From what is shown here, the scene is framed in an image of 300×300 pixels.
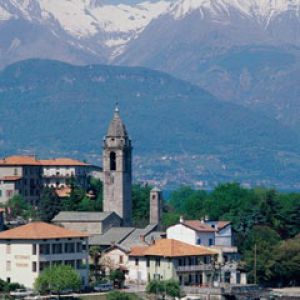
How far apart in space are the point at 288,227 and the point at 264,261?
13.1m

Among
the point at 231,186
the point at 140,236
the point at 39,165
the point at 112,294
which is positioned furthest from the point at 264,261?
the point at 39,165

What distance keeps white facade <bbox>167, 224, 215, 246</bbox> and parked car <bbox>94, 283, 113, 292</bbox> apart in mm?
9312

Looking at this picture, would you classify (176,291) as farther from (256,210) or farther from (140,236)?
(256,210)

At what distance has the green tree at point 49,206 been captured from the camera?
4742 inches

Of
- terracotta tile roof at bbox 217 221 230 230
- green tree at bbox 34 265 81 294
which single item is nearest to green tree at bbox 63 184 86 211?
terracotta tile roof at bbox 217 221 230 230

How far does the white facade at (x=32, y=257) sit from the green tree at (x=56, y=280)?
2.24m

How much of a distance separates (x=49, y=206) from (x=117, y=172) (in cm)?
Answer: 562

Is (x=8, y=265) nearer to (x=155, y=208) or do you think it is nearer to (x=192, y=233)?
(x=192, y=233)

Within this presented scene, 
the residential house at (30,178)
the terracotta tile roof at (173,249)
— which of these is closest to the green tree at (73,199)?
the residential house at (30,178)

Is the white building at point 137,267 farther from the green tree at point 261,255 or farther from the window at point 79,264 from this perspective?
the green tree at point 261,255

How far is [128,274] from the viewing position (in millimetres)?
100562

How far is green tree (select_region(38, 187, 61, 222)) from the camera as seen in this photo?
12044 centimetres

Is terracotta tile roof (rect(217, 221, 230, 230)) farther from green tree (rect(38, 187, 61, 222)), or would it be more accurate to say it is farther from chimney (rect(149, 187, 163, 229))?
green tree (rect(38, 187, 61, 222))

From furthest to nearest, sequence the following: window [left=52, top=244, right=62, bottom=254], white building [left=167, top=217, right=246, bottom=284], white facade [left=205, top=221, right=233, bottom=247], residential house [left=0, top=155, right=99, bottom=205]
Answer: residential house [left=0, top=155, right=99, bottom=205] < white facade [left=205, top=221, right=233, bottom=247] < white building [left=167, top=217, right=246, bottom=284] < window [left=52, top=244, right=62, bottom=254]
